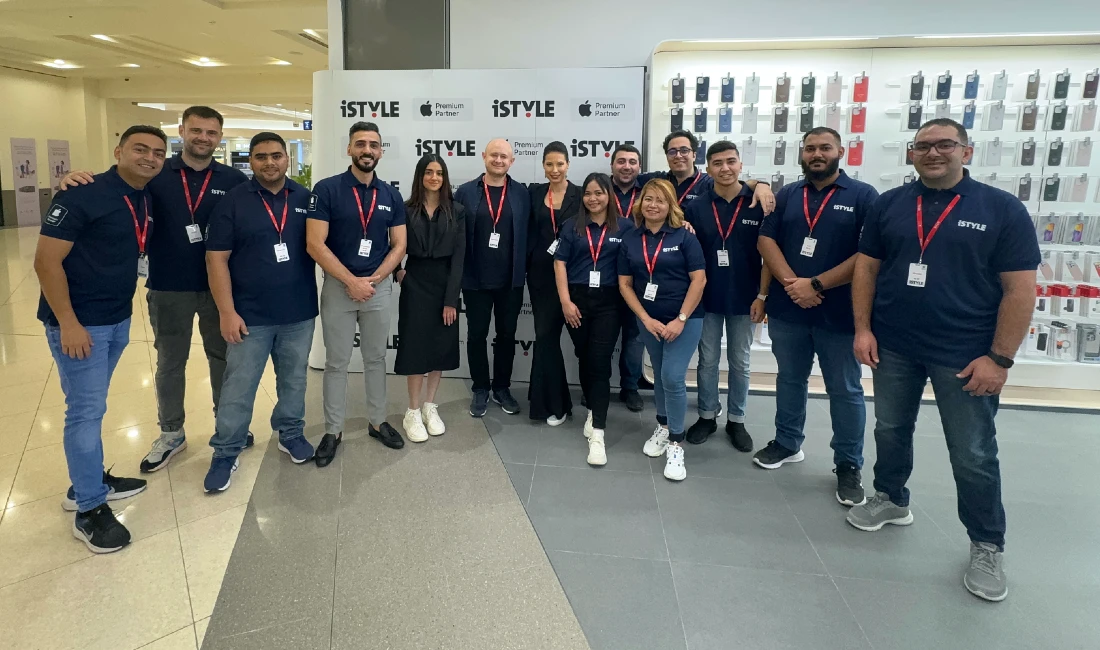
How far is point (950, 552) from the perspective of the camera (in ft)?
8.02

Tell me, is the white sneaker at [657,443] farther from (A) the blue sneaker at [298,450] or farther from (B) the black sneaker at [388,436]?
(A) the blue sneaker at [298,450]

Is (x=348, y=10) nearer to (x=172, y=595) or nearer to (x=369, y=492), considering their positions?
(x=369, y=492)

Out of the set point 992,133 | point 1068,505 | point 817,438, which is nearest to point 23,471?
point 817,438

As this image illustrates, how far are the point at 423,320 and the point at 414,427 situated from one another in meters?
0.61

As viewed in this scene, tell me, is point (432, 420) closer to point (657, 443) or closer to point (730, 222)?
point (657, 443)

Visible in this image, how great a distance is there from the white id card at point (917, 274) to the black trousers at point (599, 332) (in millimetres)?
1434

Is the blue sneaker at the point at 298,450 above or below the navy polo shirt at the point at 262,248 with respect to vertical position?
below

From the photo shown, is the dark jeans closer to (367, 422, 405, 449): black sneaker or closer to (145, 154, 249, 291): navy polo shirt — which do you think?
(367, 422, 405, 449): black sneaker

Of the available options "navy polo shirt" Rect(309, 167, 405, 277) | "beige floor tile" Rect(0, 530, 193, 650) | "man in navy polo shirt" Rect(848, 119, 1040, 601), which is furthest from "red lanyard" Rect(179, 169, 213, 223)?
"man in navy polo shirt" Rect(848, 119, 1040, 601)

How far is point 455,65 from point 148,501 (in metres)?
3.37

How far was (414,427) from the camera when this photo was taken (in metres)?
3.49

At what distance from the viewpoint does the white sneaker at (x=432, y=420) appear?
3.55 m

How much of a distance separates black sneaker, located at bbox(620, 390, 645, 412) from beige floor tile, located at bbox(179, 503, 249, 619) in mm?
2313

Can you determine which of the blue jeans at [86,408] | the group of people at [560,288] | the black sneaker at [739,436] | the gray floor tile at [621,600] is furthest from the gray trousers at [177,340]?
the black sneaker at [739,436]
